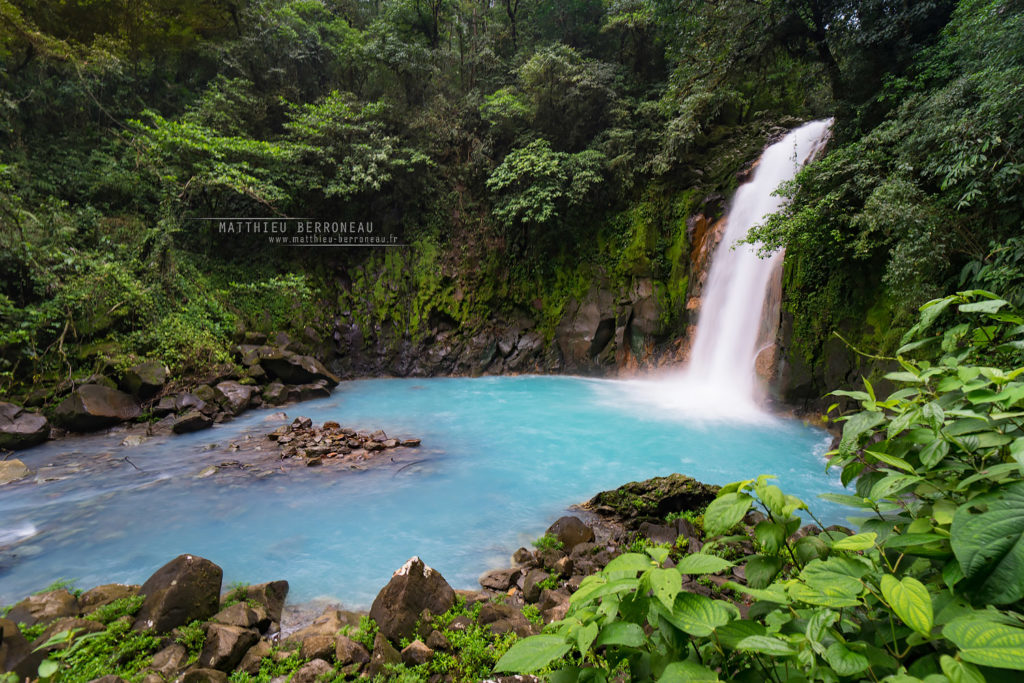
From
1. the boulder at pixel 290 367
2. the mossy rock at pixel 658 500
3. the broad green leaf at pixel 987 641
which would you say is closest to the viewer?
the broad green leaf at pixel 987 641

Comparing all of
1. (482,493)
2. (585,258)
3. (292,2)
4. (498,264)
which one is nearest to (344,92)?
(292,2)

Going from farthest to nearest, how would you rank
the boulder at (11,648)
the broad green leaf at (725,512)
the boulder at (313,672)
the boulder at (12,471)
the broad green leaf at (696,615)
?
the boulder at (12,471) → the boulder at (313,672) → the boulder at (11,648) → the broad green leaf at (725,512) → the broad green leaf at (696,615)

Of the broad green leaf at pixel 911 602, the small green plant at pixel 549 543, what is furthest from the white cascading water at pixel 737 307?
the broad green leaf at pixel 911 602

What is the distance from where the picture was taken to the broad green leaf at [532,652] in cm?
91

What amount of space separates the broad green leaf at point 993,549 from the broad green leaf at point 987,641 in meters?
0.10

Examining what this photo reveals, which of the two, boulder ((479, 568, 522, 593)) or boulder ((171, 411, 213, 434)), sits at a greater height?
boulder ((479, 568, 522, 593))

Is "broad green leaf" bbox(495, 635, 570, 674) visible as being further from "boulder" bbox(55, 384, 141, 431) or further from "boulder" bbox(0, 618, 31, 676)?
"boulder" bbox(55, 384, 141, 431)

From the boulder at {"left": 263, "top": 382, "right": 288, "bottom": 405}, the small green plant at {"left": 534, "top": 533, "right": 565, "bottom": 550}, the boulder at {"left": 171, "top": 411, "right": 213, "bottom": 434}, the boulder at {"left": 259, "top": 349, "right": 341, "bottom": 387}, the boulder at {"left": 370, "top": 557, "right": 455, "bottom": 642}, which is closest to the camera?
the boulder at {"left": 370, "top": 557, "right": 455, "bottom": 642}

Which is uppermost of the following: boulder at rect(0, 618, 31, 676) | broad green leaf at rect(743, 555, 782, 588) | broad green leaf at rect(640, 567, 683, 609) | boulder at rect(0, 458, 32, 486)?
broad green leaf at rect(640, 567, 683, 609)

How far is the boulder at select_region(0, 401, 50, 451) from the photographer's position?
6.37 meters

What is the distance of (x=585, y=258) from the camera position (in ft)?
42.2

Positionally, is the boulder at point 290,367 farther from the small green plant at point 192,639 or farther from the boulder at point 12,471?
the small green plant at point 192,639

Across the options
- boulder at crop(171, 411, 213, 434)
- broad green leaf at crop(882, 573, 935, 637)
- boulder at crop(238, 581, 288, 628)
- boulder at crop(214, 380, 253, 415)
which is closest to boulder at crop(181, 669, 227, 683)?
boulder at crop(238, 581, 288, 628)

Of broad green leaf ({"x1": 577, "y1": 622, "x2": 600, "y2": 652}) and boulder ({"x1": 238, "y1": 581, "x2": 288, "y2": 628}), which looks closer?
broad green leaf ({"x1": 577, "y1": 622, "x2": 600, "y2": 652})
